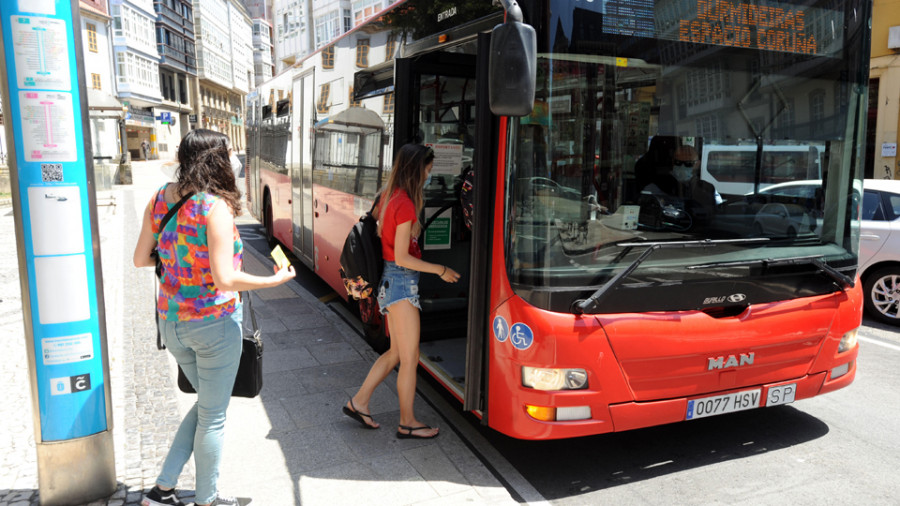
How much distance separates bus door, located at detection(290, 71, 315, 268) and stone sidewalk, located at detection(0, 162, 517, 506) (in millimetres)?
2050

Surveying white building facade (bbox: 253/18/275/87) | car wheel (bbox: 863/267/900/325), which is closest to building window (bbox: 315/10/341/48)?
car wheel (bbox: 863/267/900/325)

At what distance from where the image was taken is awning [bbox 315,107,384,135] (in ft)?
18.9

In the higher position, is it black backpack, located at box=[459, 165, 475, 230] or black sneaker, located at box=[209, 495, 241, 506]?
black backpack, located at box=[459, 165, 475, 230]

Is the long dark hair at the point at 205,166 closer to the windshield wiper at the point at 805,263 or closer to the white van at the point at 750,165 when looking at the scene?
the windshield wiper at the point at 805,263

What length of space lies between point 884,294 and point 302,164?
7.00m

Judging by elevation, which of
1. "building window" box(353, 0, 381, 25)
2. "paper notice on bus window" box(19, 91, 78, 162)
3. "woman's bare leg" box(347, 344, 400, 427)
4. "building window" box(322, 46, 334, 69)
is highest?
"building window" box(353, 0, 381, 25)

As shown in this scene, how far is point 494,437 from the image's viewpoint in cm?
446

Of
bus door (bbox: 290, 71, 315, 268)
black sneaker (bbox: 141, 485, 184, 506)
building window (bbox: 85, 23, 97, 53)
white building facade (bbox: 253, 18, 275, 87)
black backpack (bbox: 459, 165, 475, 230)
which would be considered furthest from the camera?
white building facade (bbox: 253, 18, 275, 87)

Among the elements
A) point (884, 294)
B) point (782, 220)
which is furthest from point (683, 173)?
point (884, 294)

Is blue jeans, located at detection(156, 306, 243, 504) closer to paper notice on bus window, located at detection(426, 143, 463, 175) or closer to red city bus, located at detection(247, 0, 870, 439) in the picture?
red city bus, located at detection(247, 0, 870, 439)

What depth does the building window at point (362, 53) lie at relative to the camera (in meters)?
5.90

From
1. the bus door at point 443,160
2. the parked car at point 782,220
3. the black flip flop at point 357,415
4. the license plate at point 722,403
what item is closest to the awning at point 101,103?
the bus door at point 443,160

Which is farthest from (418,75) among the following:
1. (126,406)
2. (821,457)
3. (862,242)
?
(862,242)

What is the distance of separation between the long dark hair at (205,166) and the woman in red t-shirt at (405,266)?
1.14 m
